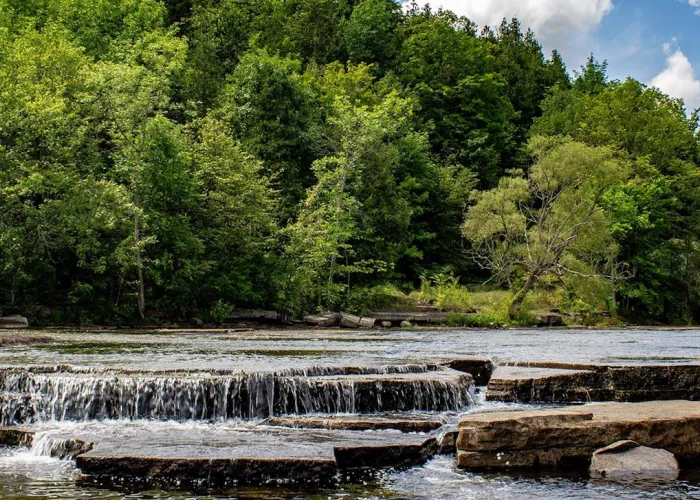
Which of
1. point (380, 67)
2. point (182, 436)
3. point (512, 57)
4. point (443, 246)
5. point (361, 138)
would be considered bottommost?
point (182, 436)

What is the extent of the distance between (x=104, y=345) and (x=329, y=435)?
36.7 ft

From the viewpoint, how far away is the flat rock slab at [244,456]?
870 centimetres

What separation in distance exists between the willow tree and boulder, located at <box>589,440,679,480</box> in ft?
99.5

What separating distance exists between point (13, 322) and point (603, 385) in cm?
2077

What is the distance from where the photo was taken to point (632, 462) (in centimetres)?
951

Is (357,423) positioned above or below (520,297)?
below

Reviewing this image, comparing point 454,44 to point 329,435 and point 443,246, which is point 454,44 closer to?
point 443,246

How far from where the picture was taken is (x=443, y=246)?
54.5 m

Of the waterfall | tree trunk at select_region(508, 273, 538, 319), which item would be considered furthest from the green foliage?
the waterfall

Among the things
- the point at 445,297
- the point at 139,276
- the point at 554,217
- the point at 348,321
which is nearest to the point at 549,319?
the point at 554,217

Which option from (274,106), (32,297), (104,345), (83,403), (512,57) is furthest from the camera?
(512,57)

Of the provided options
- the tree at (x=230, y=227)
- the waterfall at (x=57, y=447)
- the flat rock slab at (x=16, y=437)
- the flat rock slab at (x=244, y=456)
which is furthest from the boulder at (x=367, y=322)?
Answer: the waterfall at (x=57, y=447)

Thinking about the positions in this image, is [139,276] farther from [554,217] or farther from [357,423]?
[554,217]

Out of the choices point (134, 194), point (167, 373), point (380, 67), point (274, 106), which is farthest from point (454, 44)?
point (167, 373)
